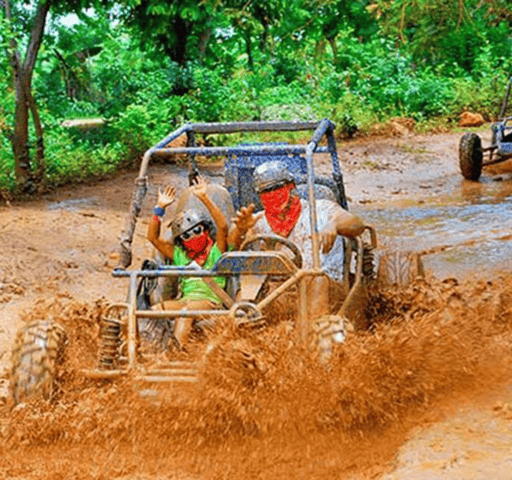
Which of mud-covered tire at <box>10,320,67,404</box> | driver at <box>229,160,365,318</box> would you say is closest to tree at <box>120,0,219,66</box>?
driver at <box>229,160,365,318</box>

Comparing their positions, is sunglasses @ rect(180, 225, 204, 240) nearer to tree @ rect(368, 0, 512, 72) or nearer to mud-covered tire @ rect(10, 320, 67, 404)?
mud-covered tire @ rect(10, 320, 67, 404)

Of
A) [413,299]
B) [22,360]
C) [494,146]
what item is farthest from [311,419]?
[494,146]

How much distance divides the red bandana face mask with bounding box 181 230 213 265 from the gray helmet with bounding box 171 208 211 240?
6cm

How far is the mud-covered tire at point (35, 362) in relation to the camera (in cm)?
504

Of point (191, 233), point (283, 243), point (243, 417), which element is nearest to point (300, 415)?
point (243, 417)

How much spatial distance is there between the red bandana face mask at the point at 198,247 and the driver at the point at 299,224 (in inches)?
6.4

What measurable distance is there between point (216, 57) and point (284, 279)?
13.5 metres

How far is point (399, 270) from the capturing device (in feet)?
22.7

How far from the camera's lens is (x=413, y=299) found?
6.66 meters

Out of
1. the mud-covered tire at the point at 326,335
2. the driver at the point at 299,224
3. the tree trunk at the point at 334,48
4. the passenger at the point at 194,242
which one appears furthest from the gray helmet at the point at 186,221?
the tree trunk at the point at 334,48

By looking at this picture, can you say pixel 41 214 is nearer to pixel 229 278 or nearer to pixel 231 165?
pixel 231 165

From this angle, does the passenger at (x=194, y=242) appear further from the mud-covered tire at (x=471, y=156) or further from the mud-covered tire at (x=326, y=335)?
the mud-covered tire at (x=471, y=156)

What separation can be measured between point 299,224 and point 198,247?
59 cm

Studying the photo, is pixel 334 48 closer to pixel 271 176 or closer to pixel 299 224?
pixel 299 224
